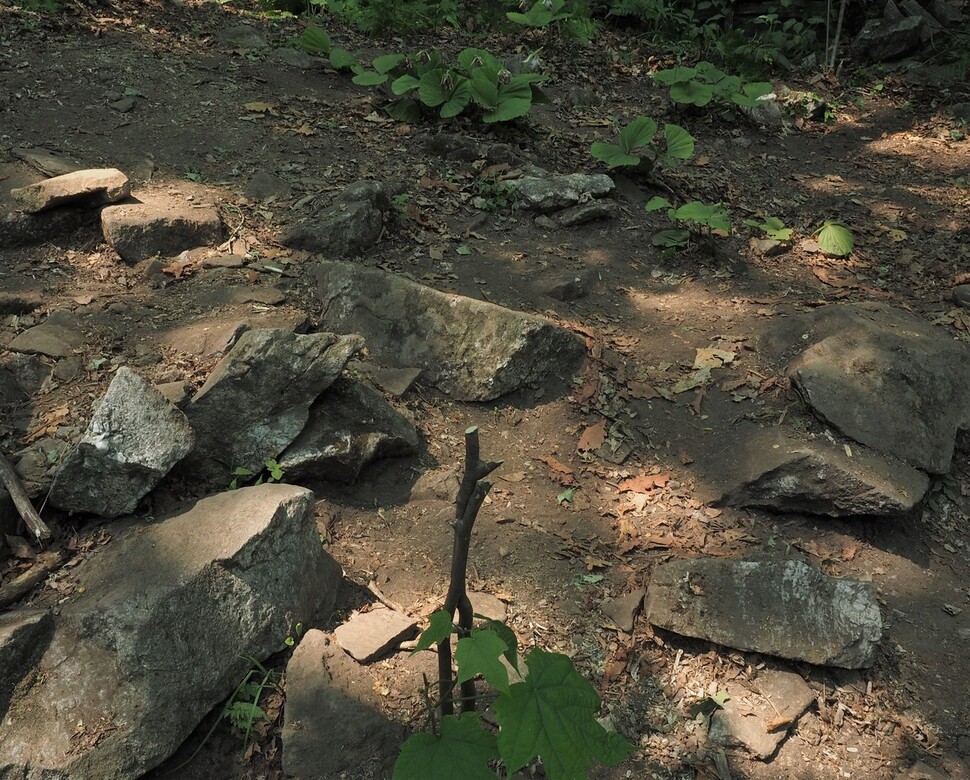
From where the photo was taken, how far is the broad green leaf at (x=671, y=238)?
5.69 m

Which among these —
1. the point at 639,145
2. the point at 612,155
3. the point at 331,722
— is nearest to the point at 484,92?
the point at 612,155

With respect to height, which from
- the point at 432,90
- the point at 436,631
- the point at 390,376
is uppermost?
the point at 436,631

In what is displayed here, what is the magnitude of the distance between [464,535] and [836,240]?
4.70 meters

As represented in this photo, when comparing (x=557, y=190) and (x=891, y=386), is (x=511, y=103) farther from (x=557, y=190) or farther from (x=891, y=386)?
(x=891, y=386)

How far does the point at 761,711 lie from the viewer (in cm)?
299

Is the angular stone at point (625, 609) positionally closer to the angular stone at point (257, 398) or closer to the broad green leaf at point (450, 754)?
the broad green leaf at point (450, 754)

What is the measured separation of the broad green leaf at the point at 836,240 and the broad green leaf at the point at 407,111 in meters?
3.53

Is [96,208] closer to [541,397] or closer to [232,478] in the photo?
[232,478]

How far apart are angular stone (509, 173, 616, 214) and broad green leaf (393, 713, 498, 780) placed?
15.1 ft

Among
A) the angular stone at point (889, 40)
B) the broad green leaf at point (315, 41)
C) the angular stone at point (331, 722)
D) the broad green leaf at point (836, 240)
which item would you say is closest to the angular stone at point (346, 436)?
the angular stone at point (331, 722)

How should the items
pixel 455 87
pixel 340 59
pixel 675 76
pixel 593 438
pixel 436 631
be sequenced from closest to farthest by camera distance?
pixel 436 631 < pixel 593 438 < pixel 455 87 < pixel 340 59 < pixel 675 76

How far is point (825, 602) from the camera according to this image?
317 cm

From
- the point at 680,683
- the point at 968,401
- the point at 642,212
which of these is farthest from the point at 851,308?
the point at 680,683

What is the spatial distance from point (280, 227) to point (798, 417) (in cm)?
343
